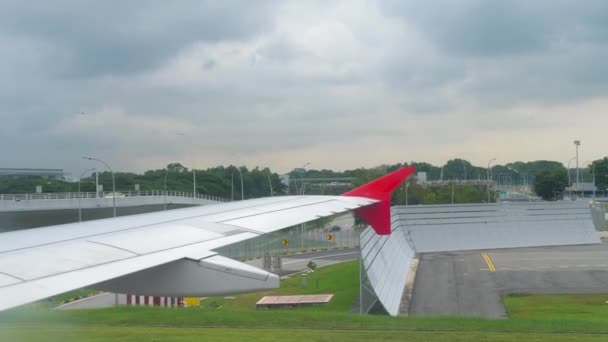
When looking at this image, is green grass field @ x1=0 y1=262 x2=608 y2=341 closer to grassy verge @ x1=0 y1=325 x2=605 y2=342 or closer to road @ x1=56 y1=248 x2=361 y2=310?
grassy verge @ x1=0 y1=325 x2=605 y2=342

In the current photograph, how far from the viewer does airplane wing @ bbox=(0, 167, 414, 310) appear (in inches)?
157

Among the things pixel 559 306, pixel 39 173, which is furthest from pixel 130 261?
pixel 39 173

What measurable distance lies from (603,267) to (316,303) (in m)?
18.1

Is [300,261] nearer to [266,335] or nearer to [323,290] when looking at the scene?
[323,290]

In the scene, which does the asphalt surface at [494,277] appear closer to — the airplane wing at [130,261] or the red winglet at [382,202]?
the red winglet at [382,202]

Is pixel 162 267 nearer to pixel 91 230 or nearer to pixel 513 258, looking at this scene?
pixel 91 230

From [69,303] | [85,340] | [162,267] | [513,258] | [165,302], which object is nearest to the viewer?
[162,267]

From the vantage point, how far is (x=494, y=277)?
99.3 ft

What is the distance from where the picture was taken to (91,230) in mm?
6559

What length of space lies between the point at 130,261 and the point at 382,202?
22.2 feet

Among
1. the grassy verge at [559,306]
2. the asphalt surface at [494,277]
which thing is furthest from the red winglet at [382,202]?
the asphalt surface at [494,277]

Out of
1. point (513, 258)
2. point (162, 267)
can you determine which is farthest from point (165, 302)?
point (513, 258)

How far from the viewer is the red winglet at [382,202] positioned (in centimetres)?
1080

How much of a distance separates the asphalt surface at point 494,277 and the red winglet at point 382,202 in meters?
11.1
